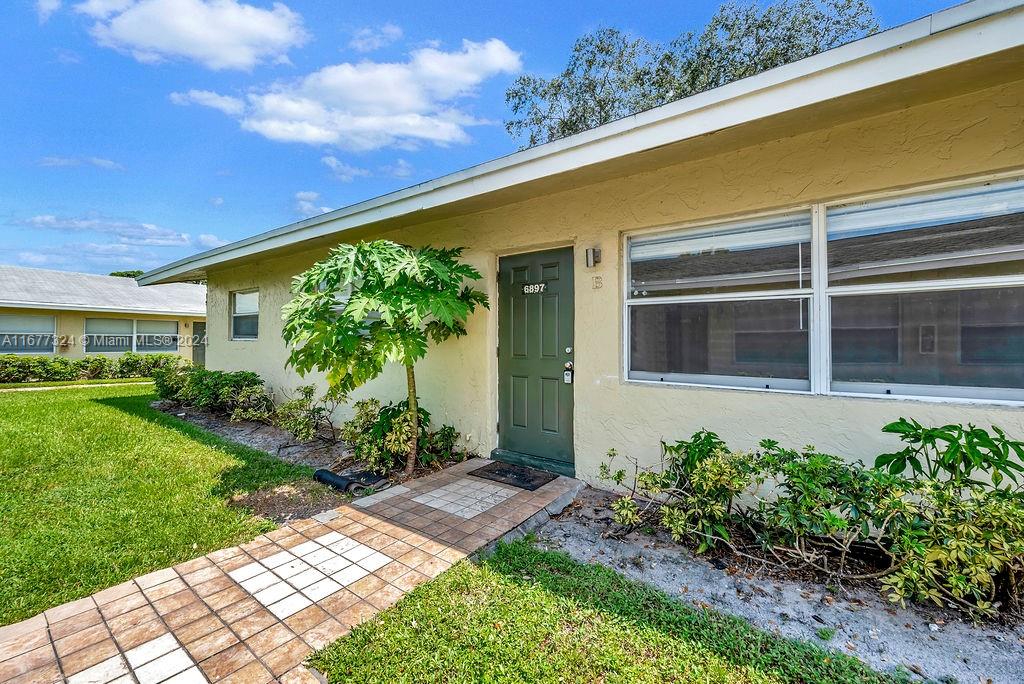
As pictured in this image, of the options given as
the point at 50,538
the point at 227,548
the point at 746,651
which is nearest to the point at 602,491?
the point at 746,651

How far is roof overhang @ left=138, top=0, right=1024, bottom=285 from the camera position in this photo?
207 cm

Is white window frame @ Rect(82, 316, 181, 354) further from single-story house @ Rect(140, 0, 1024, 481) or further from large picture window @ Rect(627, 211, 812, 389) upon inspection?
large picture window @ Rect(627, 211, 812, 389)

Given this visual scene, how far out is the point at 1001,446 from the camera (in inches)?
91.7

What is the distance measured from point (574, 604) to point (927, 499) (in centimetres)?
196

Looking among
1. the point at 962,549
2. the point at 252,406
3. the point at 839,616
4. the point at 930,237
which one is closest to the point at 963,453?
the point at 962,549

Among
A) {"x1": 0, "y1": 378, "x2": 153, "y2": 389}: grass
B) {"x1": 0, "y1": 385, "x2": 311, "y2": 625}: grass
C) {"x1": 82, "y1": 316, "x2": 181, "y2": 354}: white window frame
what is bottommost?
{"x1": 0, "y1": 385, "x2": 311, "y2": 625}: grass

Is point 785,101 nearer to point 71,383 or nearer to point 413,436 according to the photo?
point 413,436

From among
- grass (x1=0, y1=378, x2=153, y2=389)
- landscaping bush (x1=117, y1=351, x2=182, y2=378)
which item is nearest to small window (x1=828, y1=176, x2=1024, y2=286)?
grass (x1=0, y1=378, x2=153, y2=389)

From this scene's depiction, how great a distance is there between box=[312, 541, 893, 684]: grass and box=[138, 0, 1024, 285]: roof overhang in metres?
2.85

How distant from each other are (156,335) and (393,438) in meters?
18.6

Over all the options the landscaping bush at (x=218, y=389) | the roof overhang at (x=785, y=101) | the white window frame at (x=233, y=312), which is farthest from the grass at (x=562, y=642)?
the white window frame at (x=233, y=312)

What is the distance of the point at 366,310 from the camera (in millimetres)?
3795

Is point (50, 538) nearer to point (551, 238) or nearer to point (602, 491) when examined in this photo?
point (602, 491)

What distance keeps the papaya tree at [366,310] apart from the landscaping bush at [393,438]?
2.35ft
